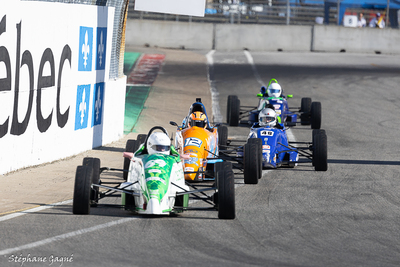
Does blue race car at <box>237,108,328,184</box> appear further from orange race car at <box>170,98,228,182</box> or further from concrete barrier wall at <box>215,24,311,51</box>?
concrete barrier wall at <box>215,24,311,51</box>

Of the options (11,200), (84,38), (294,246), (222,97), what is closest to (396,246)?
(294,246)

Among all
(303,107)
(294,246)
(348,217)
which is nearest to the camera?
(294,246)

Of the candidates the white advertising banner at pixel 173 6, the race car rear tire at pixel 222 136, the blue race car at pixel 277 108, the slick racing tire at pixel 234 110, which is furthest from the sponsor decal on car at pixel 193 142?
the slick racing tire at pixel 234 110

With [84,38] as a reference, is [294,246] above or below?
below

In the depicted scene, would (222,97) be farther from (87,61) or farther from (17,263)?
(17,263)

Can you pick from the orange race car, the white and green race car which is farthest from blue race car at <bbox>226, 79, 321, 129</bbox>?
the white and green race car

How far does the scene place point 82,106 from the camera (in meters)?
15.1

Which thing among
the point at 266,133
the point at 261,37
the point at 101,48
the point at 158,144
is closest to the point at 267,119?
the point at 266,133

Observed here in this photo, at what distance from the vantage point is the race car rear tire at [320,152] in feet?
44.0

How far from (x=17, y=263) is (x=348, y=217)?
4821mm

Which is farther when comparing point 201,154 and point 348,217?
point 201,154

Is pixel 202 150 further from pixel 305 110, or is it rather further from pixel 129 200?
pixel 305 110

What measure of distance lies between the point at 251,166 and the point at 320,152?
2.01m

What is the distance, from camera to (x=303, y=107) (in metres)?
20.9
